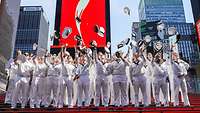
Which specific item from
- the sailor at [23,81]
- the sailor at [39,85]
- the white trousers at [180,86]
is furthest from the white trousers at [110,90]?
the sailor at [23,81]

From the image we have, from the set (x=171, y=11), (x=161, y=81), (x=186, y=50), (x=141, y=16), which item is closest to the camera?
(x=161, y=81)

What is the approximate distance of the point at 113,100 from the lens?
8453 millimetres

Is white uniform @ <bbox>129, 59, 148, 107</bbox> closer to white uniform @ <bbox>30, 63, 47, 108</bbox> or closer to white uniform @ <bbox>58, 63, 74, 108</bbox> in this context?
white uniform @ <bbox>58, 63, 74, 108</bbox>

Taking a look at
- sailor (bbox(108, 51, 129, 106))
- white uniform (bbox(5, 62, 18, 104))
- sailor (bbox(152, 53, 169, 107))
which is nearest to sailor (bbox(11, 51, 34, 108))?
white uniform (bbox(5, 62, 18, 104))

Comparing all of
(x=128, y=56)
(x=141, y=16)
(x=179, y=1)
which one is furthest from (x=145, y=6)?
(x=128, y=56)

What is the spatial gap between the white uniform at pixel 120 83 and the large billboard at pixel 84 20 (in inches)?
224

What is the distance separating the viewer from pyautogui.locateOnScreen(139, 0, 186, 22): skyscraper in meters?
106

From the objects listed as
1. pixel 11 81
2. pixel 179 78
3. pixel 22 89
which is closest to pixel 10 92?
pixel 11 81

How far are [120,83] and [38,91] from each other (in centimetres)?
279

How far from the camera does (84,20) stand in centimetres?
1478

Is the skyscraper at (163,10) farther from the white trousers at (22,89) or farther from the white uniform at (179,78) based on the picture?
the white trousers at (22,89)

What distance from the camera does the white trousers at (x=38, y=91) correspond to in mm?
8552

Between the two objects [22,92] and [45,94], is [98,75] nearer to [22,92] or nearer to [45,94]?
[45,94]

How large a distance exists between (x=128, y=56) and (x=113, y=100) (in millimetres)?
1577
